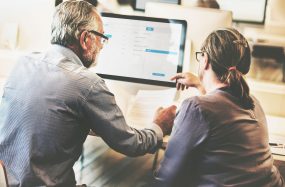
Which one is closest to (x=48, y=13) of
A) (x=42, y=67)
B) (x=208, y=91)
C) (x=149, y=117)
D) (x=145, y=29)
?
(x=145, y=29)

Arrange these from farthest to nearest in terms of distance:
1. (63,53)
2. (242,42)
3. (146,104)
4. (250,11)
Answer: (250,11) < (146,104) < (63,53) < (242,42)

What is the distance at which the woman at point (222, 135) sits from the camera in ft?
4.09

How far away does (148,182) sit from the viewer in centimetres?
267

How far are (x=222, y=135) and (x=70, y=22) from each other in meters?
0.69

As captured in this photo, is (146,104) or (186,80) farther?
(146,104)

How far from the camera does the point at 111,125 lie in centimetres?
142

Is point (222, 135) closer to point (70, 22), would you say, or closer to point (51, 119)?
point (51, 119)

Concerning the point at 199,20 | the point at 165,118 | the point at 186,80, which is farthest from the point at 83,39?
the point at 199,20

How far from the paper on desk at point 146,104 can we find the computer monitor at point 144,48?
0.06 m

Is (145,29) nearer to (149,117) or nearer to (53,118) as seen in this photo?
(149,117)

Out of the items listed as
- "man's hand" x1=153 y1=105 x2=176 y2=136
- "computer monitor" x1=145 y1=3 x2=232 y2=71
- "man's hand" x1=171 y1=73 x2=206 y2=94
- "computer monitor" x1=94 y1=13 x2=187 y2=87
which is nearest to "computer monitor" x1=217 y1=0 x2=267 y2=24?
"computer monitor" x1=145 y1=3 x2=232 y2=71

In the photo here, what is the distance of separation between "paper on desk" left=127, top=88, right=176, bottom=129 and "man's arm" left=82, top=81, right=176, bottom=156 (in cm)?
36

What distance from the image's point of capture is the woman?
1.25 m

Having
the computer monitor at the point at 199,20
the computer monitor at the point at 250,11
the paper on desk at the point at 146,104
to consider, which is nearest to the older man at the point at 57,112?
the paper on desk at the point at 146,104
